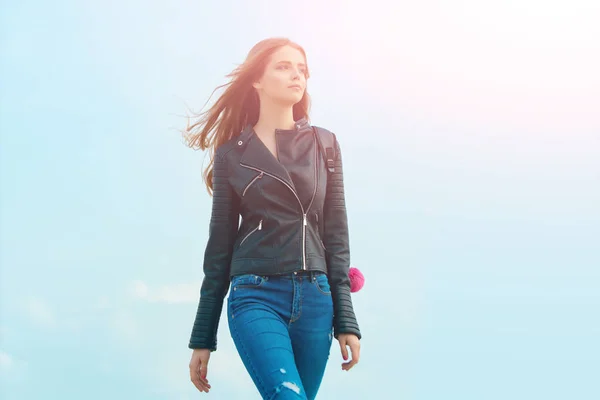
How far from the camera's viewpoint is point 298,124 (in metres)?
5.12

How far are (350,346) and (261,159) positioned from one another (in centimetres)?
134

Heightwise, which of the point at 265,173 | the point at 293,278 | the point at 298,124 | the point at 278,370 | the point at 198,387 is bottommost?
the point at 198,387

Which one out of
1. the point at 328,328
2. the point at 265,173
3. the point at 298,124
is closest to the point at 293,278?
the point at 328,328

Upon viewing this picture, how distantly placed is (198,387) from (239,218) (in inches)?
44.9

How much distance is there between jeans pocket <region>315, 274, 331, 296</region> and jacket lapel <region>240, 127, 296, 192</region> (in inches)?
23.2

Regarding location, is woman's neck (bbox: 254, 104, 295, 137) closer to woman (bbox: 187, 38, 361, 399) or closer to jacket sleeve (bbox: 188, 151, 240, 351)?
woman (bbox: 187, 38, 361, 399)

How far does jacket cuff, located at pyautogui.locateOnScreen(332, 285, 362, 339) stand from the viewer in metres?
4.74

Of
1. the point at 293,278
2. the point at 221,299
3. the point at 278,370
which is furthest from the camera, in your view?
the point at 221,299

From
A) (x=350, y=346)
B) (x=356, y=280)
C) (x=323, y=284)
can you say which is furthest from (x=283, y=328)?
(x=356, y=280)

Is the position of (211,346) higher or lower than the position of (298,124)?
lower

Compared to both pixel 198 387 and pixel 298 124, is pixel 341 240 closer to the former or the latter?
pixel 298 124

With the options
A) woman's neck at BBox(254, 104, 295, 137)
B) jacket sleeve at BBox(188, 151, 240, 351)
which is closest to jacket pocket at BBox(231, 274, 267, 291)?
jacket sleeve at BBox(188, 151, 240, 351)

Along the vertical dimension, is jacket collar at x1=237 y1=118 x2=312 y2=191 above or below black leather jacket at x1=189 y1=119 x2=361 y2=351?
above

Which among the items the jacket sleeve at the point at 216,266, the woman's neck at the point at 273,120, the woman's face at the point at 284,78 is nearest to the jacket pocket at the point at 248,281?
the jacket sleeve at the point at 216,266
